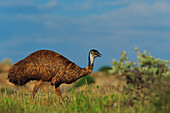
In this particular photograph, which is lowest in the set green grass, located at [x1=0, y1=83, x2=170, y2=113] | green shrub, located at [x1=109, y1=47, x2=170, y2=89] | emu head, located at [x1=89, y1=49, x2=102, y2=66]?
green grass, located at [x1=0, y1=83, x2=170, y2=113]

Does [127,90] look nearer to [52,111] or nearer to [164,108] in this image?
[164,108]

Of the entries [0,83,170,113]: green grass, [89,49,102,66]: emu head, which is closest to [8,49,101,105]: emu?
[89,49,102,66]: emu head

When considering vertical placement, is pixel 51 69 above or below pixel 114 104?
above

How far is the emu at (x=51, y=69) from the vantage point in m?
9.52

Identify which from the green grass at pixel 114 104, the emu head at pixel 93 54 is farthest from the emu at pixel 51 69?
the green grass at pixel 114 104

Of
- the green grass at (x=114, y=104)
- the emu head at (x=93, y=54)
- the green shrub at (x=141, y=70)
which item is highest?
the emu head at (x=93, y=54)

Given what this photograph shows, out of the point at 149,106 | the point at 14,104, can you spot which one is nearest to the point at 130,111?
the point at 149,106

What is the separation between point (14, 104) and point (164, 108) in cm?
561

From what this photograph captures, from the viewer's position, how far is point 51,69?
951 centimetres

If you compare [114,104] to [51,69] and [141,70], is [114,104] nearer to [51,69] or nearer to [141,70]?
[141,70]

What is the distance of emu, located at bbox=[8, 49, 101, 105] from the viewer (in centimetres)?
952

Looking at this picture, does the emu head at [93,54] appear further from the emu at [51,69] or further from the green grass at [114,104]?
the green grass at [114,104]

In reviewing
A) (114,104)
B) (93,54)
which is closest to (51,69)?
(93,54)

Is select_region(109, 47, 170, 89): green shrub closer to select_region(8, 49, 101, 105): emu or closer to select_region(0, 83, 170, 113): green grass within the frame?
select_region(0, 83, 170, 113): green grass
